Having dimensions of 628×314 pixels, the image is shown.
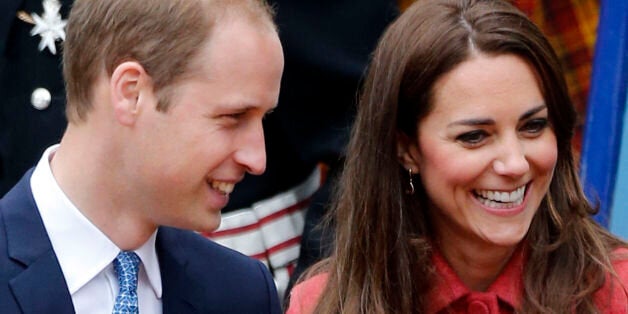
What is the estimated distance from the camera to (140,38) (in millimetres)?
2980

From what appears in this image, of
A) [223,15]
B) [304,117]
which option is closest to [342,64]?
[304,117]

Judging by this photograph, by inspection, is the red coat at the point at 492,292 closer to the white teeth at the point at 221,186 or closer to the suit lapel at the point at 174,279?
the suit lapel at the point at 174,279

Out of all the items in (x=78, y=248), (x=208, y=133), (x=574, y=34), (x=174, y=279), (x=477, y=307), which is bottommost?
(x=477, y=307)

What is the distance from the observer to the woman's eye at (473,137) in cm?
337

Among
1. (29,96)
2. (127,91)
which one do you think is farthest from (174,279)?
(29,96)

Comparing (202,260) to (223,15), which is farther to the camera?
(202,260)

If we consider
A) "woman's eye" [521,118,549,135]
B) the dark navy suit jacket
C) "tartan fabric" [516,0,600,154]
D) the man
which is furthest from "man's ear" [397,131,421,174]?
"tartan fabric" [516,0,600,154]

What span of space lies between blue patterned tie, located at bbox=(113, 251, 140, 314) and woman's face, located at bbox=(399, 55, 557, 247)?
31.4 inches

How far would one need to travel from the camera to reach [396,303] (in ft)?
11.5

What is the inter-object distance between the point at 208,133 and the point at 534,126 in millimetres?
839

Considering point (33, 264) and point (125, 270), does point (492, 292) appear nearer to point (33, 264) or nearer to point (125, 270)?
point (125, 270)

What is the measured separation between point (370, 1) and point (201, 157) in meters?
1.35

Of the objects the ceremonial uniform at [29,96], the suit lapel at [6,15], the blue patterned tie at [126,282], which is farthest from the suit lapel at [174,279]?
the suit lapel at [6,15]

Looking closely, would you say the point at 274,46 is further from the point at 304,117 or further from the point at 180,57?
the point at 304,117
